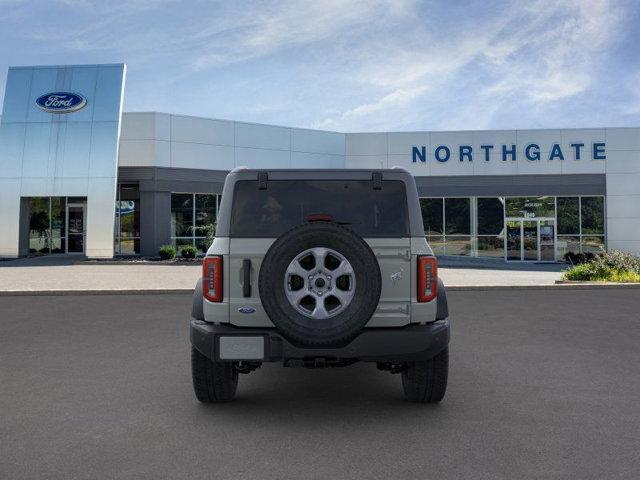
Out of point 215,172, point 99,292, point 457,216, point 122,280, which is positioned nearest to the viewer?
point 99,292

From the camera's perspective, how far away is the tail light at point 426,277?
4.45 m

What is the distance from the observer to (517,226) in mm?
30531

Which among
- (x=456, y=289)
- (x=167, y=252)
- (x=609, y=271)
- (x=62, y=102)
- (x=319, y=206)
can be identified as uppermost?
(x=62, y=102)

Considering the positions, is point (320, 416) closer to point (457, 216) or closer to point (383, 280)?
point (383, 280)

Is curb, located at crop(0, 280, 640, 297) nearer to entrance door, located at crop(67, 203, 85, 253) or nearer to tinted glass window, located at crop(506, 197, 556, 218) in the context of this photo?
tinted glass window, located at crop(506, 197, 556, 218)

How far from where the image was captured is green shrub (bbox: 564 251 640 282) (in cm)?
1662

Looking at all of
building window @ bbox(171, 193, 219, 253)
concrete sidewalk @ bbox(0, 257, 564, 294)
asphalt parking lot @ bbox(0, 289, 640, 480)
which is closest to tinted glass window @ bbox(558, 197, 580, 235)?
concrete sidewalk @ bbox(0, 257, 564, 294)

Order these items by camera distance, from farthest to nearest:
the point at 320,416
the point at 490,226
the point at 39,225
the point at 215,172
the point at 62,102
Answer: the point at 490,226 < the point at 215,172 < the point at 39,225 < the point at 62,102 < the point at 320,416

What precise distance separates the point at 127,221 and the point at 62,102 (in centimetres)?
647

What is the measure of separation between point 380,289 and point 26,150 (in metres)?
27.3

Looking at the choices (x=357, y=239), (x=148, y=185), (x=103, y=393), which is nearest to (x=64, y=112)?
(x=148, y=185)

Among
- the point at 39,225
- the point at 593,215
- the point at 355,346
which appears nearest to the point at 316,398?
the point at 355,346

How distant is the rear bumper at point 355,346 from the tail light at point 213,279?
24cm

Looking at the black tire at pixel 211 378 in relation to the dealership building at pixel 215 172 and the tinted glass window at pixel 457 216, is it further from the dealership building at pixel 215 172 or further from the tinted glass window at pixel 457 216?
the tinted glass window at pixel 457 216
